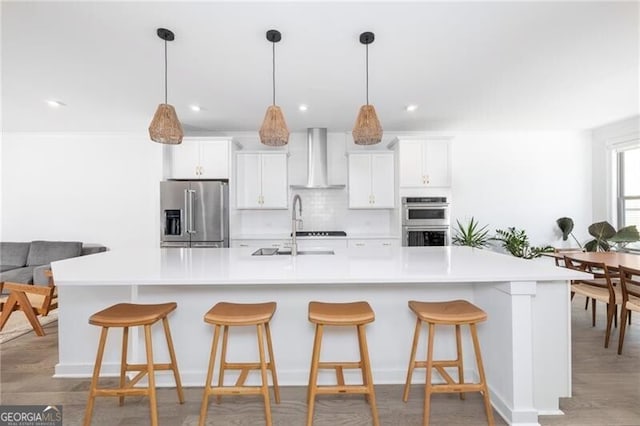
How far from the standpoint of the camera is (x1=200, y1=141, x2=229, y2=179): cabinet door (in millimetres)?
4383

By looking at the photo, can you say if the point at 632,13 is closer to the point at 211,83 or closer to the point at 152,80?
the point at 211,83

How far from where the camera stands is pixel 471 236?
14.6 ft

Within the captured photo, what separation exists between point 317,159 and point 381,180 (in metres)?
1.06

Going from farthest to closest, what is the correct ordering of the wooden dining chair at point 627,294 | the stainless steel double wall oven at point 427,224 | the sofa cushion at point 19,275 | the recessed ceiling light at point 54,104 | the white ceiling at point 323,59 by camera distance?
the stainless steel double wall oven at point 427,224 < the sofa cushion at point 19,275 < the recessed ceiling light at point 54,104 < the wooden dining chair at point 627,294 < the white ceiling at point 323,59

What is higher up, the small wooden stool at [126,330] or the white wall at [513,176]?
the white wall at [513,176]

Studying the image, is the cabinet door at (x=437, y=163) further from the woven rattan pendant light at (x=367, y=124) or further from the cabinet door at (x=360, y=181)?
the woven rattan pendant light at (x=367, y=124)

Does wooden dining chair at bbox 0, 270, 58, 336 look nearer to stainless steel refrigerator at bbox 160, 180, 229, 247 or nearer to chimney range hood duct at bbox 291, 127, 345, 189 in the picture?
stainless steel refrigerator at bbox 160, 180, 229, 247

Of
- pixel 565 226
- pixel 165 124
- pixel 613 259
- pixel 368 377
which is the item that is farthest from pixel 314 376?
pixel 565 226

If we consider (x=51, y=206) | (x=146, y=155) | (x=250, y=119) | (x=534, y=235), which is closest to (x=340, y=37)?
(x=250, y=119)

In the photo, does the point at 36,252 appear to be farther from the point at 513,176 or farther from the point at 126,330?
the point at 513,176

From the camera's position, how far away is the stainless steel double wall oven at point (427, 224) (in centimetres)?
429

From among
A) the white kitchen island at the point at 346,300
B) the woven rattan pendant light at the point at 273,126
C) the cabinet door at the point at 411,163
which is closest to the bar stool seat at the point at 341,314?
the white kitchen island at the point at 346,300

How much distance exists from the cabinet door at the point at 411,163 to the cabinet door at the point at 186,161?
305 cm

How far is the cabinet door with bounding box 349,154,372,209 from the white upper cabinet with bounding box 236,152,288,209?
1028 mm
